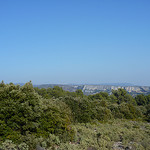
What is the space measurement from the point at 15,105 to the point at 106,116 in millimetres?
18614

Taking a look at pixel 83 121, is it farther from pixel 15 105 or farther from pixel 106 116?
pixel 15 105

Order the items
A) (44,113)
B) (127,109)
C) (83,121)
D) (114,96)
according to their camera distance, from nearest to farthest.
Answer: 1. (44,113)
2. (83,121)
3. (127,109)
4. (114,96)

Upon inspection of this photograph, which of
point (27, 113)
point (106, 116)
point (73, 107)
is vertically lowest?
point (106, 116)

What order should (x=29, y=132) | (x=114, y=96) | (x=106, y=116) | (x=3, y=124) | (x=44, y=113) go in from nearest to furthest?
1. (x=3, y=124)
2. (x=29, y=132)
3. (x=44, y=113)
4. (x=106, y=116)
5. (x=114, y=96)

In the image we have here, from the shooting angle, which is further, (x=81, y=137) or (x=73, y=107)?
(x=73, y=107)

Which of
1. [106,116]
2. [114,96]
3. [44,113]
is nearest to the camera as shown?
[44,113]

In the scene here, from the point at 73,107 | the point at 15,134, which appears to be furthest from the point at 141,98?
the point at 15,134

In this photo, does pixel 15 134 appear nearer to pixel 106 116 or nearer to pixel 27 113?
pixel 27 113

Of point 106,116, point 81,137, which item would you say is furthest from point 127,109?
point 81,137

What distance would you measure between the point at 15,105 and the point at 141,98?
2006 inches

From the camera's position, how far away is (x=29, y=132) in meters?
10.4

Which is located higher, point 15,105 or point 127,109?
point 15,105

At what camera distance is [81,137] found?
38.8ft

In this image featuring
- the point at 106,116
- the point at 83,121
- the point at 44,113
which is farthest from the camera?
the point at 106,116
